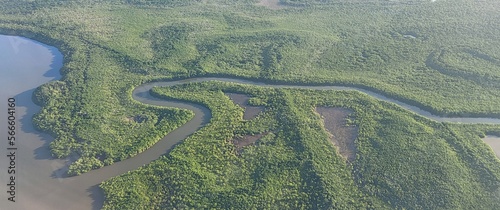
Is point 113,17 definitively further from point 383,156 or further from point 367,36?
point 383,156

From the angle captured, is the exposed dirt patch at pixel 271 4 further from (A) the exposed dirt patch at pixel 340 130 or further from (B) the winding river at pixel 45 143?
(A) the exposed dirt patch at pixel 340 130

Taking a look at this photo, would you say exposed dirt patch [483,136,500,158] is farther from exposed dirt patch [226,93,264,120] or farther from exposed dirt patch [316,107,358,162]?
exposed dirt patch [226,93,264,120]

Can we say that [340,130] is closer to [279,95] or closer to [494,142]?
[279,95]

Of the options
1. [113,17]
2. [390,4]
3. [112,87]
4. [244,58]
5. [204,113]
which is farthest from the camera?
[390,4]

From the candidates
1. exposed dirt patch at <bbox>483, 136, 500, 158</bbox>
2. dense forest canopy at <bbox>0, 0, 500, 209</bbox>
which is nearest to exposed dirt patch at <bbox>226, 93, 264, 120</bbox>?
dense forest canopy at <bbox>0, 0, 500, 209</bbox>

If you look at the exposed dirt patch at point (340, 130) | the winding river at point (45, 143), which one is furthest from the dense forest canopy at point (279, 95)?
the winding river at point (45, 143)

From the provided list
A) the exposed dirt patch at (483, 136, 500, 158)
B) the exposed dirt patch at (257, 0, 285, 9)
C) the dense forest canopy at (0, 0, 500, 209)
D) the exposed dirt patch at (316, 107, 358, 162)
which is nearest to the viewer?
the dense forest canopy at (0, 0, 500, 209)

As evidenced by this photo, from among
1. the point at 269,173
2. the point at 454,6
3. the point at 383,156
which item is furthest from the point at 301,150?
the point at 454,6
